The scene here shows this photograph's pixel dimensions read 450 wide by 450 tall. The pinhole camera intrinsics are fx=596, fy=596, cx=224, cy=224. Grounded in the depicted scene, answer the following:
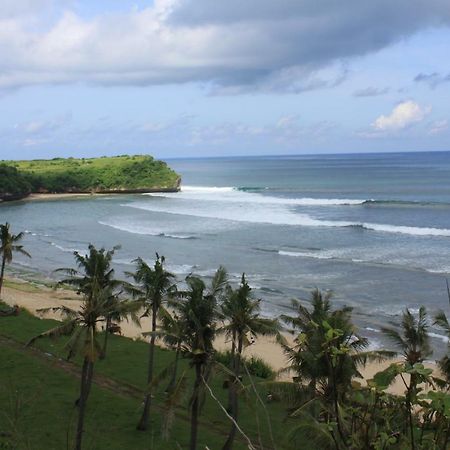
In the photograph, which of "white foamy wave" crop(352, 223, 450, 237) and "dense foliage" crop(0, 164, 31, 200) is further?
"dense foliage" crop(0, 164, 31, 200)

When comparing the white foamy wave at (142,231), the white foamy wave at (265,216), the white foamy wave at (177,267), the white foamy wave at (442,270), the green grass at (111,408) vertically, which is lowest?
the green grass at (111,408)

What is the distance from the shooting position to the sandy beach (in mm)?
33250

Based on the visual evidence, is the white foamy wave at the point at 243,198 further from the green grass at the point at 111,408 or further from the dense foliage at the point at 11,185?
the green grass at the point at 111,408

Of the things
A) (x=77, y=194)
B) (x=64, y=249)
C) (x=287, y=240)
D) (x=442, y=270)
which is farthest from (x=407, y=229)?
(x=77, y=194)

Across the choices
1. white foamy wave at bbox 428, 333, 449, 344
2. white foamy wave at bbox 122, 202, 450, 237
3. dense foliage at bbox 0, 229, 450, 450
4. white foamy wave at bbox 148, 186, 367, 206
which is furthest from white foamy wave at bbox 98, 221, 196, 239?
dense foliage at bbox 0, 229, 450, 450

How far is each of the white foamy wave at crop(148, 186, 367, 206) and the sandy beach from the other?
64.7 m

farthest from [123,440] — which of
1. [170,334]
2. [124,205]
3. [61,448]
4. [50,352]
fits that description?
[124,205]

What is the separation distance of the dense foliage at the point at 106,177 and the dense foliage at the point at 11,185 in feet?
23.5

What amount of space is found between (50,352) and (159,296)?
12277 millimetres

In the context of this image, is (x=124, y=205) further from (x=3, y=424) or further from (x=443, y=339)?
(x=3, y=424)

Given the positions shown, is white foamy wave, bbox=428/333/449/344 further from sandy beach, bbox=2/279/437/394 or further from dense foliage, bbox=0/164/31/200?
dense foliage, bbox=0/164/31/200

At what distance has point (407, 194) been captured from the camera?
117188mm

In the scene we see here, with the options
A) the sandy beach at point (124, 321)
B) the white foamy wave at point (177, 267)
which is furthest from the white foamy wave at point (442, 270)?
the white foamy wave at point (177, 267)

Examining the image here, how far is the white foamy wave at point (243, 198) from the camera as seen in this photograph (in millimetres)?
108688
